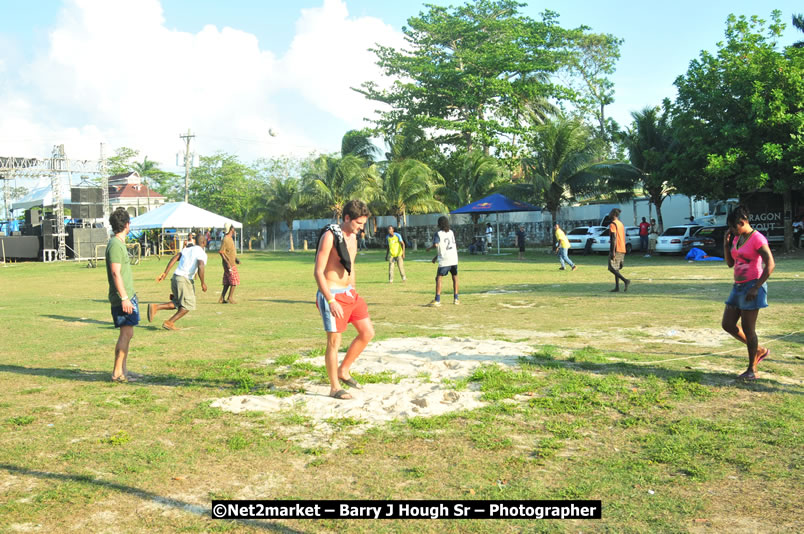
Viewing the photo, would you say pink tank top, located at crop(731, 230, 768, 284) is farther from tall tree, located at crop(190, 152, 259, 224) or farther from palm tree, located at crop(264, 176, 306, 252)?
tall tree, located at crop(190, 152, 259, 224)

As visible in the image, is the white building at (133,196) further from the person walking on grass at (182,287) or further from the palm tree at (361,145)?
the person walking on grass at (182,287)

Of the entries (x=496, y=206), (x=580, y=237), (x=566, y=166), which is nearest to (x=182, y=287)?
(x=496, y=206)

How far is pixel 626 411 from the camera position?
548cm

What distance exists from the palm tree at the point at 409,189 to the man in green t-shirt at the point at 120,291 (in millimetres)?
33324

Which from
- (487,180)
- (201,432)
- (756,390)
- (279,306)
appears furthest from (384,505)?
(487,180)

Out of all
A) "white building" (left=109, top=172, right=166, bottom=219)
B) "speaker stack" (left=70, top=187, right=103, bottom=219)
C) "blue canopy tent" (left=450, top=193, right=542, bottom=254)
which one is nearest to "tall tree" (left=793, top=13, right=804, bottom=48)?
"blue canopy tent" (left=450, top=193, right=542, bottom=254)

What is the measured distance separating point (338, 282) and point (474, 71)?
3849cm

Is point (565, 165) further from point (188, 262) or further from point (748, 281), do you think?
point (748, 281)

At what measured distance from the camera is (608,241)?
31.2 m

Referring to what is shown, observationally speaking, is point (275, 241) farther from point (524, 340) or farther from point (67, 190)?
point (524, 340)

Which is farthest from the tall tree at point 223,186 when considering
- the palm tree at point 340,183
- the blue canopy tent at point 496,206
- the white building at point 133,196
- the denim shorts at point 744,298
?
the denim shorts at point 744,298

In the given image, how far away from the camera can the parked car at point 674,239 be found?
27484 mm

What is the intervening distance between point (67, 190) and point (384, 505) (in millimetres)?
A: 40960

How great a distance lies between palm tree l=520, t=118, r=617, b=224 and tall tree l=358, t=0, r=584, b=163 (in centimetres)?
657
